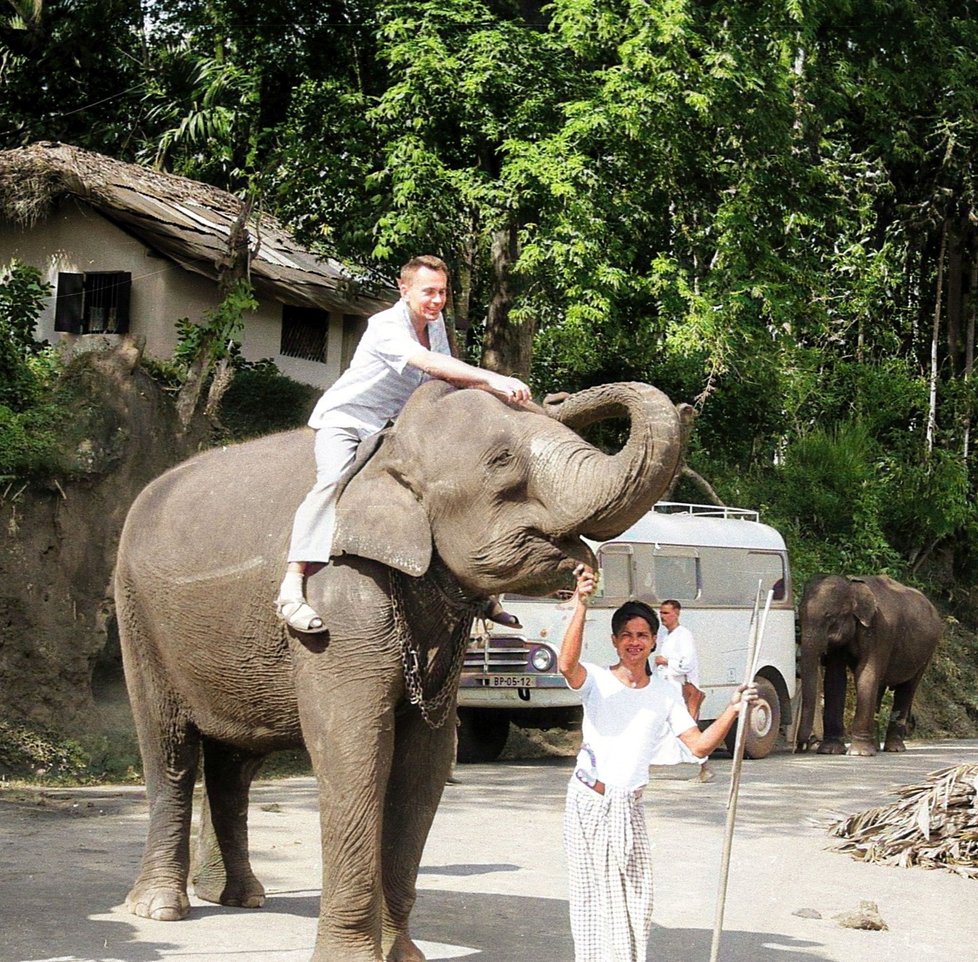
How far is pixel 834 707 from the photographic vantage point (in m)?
20.2

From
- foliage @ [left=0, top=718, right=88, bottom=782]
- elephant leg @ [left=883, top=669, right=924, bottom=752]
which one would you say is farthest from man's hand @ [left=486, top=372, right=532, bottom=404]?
elephant leg @ [left=883, top=669, right=924, bottom=752]

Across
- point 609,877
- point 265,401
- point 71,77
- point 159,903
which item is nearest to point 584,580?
point 609,877

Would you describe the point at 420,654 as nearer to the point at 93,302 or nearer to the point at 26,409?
the point at 26,409

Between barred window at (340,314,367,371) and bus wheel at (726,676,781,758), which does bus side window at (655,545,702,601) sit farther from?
barred window at (340,314,367,371)

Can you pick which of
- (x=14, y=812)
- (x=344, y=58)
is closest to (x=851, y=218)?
(x=344, y=58)

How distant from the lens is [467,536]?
5.76 m

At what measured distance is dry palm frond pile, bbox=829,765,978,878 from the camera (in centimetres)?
1030

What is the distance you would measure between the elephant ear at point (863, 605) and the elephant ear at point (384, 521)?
1485cm

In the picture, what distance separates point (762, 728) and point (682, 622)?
1.91m

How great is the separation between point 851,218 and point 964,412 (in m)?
4.81

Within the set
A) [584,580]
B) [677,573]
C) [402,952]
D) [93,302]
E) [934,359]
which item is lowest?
[402,952]

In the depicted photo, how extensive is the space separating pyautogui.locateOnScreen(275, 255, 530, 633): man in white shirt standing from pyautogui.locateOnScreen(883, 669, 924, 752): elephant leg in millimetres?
15428

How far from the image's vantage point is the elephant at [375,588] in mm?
5535

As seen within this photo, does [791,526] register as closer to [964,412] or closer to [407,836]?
[964,412]
